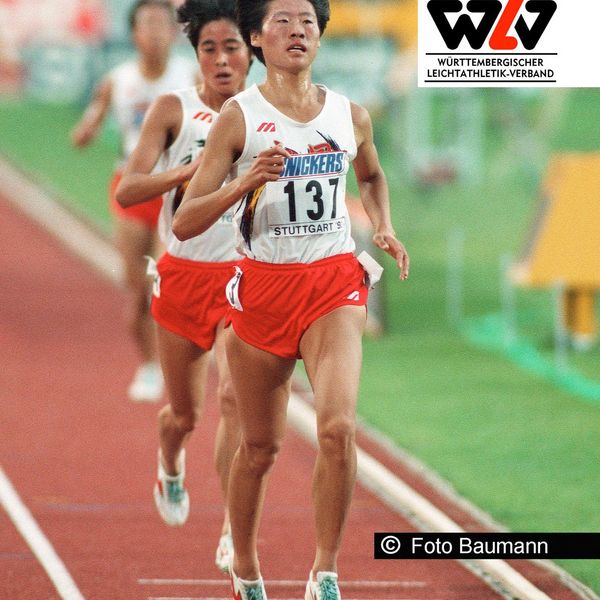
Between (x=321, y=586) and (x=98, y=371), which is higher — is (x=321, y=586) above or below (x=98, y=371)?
above

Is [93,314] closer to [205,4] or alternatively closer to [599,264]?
[599,264]

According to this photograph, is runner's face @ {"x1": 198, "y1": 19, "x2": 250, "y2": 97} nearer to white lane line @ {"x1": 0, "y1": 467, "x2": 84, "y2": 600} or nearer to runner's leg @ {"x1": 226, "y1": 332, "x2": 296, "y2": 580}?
runner's leg @ {"x1": 226, "y1": 332, "x2": 296, "y2": 580}

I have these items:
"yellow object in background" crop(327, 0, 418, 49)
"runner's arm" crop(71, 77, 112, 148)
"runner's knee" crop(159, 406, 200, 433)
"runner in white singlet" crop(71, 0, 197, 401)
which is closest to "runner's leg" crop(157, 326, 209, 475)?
"runner's knee" crop(159, 406, 200, 433)

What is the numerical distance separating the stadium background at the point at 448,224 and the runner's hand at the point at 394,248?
183 centimetres

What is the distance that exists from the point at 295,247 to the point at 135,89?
527cm

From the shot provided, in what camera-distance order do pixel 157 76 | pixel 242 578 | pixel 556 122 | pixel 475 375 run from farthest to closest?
pixel 556 122
pixel 475 375
pixel 157 76
pixel 242 578

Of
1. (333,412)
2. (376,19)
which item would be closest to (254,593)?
(333,412)

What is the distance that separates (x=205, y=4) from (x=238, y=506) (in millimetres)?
2098

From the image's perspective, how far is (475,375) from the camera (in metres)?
12.3

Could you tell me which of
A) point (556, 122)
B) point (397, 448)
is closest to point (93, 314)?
point (397, 448)

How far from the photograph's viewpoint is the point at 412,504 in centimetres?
788

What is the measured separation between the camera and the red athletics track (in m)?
6.82

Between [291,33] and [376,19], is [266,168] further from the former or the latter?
[376,19]

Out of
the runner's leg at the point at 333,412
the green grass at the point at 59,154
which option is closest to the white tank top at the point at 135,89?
the runner's leg at the point at 333,412
